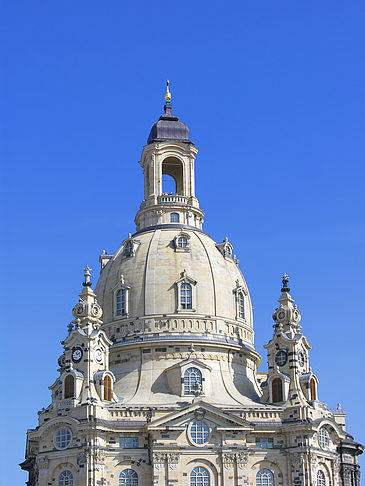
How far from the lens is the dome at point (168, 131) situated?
120812 millimetres

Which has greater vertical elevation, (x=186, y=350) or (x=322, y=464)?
(x=186, y=350)

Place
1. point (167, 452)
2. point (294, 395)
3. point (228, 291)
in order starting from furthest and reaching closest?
1. point (228, 291)
2. point (294, 395)
3. point (167, 452)

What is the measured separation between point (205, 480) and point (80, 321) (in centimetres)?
1970

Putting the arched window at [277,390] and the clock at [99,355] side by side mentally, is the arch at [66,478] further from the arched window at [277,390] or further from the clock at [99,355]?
the arched window at [277,390]

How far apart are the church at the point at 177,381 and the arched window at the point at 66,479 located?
10 cm

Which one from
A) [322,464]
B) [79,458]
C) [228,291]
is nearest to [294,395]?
[322,464]

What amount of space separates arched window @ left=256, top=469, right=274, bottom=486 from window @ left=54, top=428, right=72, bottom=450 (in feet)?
55.6

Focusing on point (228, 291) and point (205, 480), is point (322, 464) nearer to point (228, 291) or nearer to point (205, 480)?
point (205, 480)

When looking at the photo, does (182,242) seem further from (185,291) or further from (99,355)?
(99,355)

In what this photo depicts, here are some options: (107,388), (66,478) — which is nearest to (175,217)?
(107,388)

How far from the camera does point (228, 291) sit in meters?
112

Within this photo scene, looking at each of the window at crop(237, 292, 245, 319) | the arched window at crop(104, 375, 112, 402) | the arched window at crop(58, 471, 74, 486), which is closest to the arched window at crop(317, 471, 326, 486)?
the window at crop(237, 292, 245, 319)

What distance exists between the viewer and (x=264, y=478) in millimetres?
99312

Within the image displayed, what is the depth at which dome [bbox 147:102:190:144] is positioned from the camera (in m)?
121
